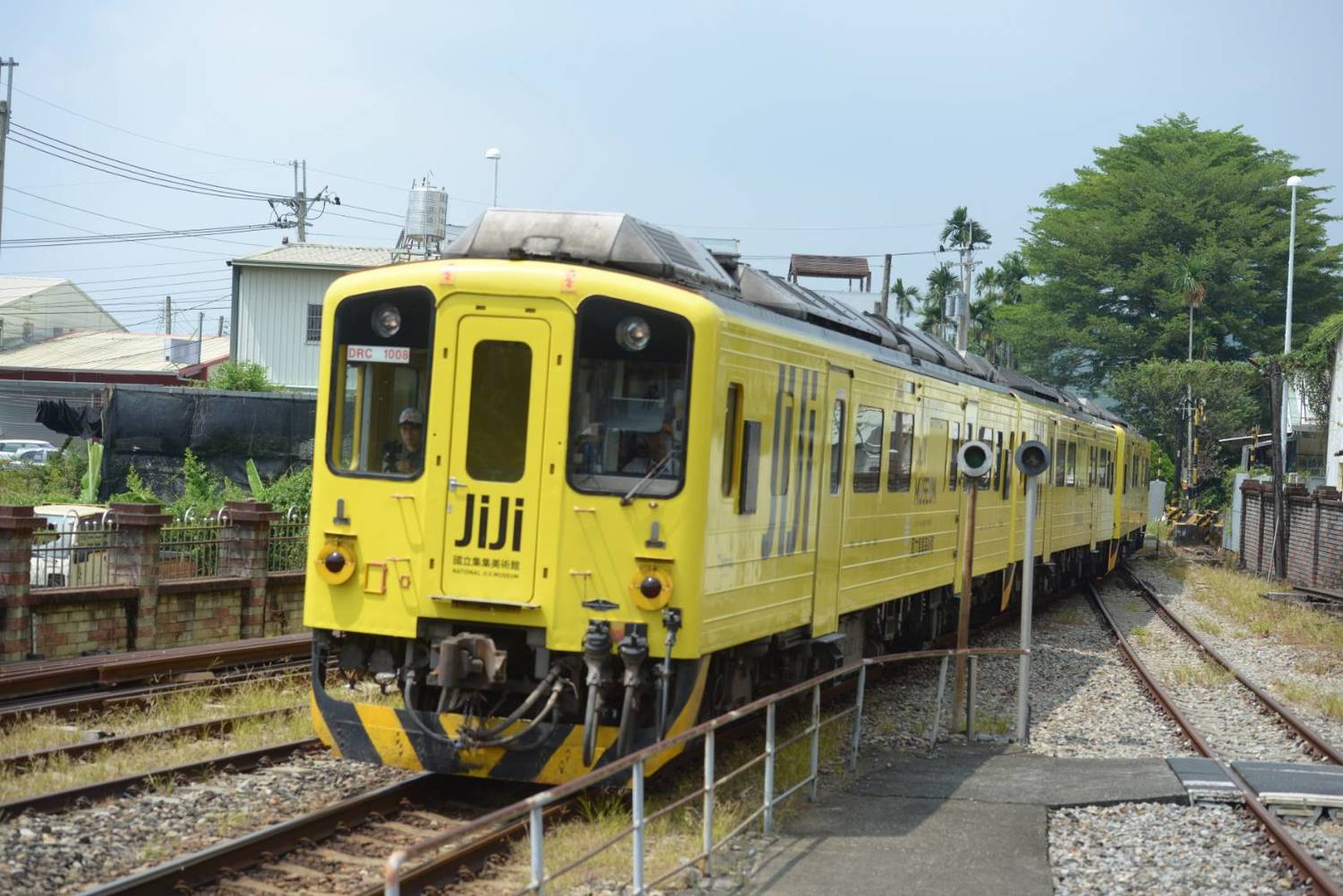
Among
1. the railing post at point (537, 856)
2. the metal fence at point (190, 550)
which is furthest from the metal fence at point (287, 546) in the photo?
the railing post at point (537, 856)

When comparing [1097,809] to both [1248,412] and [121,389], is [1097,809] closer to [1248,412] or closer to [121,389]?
[121,389]

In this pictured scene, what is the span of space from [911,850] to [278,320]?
33340 mm

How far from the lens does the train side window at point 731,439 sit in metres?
8.48

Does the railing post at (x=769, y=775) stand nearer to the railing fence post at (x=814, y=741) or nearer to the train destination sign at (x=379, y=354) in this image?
the railing fence post at (x=814, y=741)

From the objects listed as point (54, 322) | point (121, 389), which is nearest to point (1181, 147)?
point (54, 322)

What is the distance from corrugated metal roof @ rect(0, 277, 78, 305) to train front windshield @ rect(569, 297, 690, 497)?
62.5m

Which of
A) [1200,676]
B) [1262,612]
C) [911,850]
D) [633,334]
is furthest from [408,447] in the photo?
[1262,612]

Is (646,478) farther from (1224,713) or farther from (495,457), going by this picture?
(1224,713)

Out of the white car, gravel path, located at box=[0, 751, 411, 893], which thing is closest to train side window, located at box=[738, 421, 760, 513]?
gravel path, located at box=[0, 751, 411, 893]

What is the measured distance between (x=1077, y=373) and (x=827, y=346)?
61.8 meters

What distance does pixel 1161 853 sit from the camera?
8.13 meters

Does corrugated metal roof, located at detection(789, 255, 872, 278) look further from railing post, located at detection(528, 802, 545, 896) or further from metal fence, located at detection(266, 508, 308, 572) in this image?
railing post, located at detection(528, 802, 545, 896)

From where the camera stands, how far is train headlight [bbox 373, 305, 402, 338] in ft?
27.8

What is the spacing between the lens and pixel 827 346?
1028 cm
